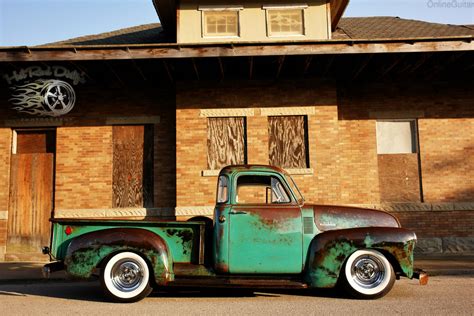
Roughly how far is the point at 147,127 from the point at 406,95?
6904mm

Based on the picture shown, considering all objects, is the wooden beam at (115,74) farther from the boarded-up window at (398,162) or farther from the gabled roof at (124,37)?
the boarded-up window at (398,162)

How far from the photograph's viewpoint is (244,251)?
5.79 metres

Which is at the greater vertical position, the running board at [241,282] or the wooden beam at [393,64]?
the wooden beam at [393,64]

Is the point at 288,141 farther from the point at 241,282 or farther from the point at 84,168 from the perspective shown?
the point at 241,282


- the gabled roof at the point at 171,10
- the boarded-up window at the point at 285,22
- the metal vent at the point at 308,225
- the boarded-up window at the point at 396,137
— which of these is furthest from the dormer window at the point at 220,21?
the metal vent at the point at 308,225

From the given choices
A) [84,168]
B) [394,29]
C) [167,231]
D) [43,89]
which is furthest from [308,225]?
[394,29]

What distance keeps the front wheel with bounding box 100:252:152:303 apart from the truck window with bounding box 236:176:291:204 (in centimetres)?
157

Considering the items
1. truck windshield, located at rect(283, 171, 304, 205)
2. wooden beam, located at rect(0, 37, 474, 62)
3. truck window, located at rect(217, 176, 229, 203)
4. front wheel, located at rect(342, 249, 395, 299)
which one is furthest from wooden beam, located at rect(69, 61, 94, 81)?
front wheel, located at rect(342, 249, 395, 299)

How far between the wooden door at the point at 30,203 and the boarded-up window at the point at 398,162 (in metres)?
8.62

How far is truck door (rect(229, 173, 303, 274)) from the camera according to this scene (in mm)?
5773

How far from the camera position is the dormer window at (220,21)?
11.4 metres

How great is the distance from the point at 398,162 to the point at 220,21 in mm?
5918

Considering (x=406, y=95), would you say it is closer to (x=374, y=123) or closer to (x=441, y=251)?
(x=374, y=123)

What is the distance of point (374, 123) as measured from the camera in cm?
1150
